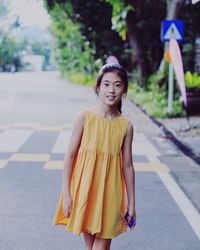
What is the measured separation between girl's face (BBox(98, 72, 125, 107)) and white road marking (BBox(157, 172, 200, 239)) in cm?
225

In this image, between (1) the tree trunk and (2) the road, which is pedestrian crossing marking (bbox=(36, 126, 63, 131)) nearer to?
(2) the road

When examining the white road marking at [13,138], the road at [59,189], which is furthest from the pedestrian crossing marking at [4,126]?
the white road marking at [13,138]

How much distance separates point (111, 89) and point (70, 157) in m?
0.49

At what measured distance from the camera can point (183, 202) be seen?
5.81 metres

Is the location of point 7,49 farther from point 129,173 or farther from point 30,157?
point 129,173

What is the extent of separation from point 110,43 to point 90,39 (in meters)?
2.44

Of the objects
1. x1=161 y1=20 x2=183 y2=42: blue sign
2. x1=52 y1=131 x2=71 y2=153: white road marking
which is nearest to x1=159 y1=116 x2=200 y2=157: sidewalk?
x1=161 y1=20 x2=183 y2=42: blue sign

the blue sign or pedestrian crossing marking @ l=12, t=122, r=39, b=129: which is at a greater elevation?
the blue sign

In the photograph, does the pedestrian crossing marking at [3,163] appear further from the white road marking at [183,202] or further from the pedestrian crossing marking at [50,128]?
the pedestrian crossing marking at [50,128]

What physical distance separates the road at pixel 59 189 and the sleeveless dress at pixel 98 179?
1452 mm

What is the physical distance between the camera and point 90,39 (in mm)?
29312

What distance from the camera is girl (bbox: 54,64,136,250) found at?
2.93m

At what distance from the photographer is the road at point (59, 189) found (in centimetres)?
453

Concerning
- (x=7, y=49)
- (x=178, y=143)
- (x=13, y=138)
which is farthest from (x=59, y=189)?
(x=7, y=49)
